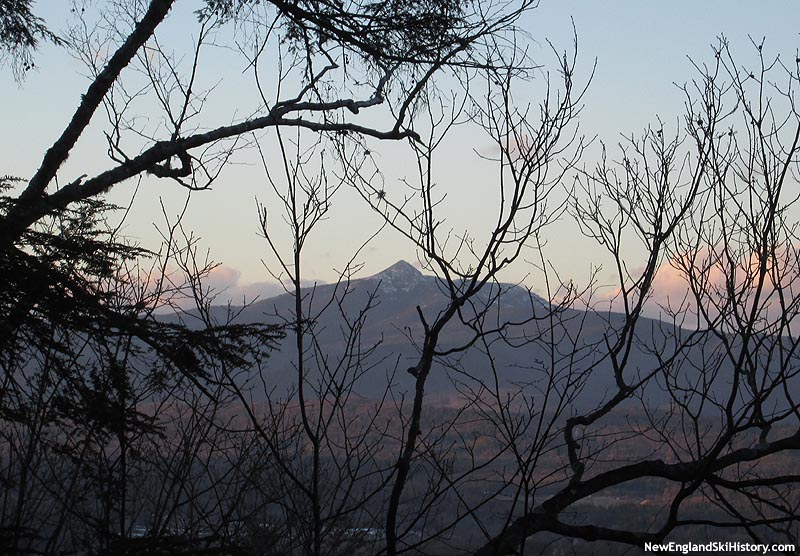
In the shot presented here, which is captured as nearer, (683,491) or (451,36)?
(683,491)

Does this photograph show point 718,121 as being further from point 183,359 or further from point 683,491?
point 183,359

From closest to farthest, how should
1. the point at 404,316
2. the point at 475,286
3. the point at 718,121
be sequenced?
the point at 475,286, the point at 718,121, the point at 404,316

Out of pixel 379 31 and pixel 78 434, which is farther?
pixel 379 31

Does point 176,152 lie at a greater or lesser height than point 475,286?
greater

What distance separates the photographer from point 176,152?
225 inches

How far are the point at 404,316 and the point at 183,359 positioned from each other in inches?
6387

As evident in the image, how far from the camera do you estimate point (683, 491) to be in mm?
3469

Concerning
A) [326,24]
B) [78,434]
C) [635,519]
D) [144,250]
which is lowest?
Answer: [635,519]

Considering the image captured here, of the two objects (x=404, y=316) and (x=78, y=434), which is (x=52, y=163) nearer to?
(x=78, y=434)

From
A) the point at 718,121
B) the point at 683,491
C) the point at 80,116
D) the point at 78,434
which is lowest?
the point at 683,491

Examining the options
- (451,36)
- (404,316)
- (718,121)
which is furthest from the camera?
(404,316)

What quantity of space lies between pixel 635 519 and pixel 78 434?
2024 inches

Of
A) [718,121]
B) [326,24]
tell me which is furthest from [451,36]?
[718,121]

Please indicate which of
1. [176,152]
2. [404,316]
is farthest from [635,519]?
[404,316]
